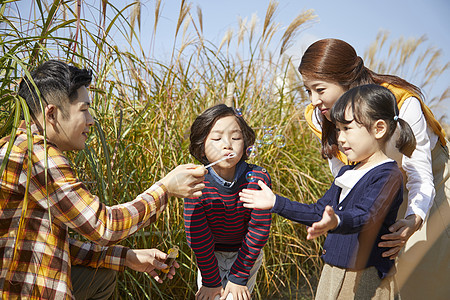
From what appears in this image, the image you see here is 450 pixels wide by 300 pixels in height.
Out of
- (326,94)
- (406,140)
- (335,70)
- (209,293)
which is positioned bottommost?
(209,293)

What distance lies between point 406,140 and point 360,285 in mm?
592

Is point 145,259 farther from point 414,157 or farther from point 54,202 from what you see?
point 414,157

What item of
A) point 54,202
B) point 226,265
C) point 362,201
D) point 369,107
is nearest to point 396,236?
point 362,201

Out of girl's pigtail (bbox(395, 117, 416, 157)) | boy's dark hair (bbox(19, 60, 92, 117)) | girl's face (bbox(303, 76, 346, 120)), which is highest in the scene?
boy's dark hair (bbox(19, 60, 92, 117))

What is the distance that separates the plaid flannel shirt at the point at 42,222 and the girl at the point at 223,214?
0.46 m

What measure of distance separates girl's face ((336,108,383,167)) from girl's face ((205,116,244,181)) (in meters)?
0.43

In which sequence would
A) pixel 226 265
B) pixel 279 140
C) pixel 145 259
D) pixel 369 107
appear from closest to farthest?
pixel 369 107, pixel 145 259, pixel 226 265, pixel 279 140

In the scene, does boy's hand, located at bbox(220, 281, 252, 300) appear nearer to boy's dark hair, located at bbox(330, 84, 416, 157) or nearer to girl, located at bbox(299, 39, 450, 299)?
girl, located at bbox(299, 39, 450, 299)

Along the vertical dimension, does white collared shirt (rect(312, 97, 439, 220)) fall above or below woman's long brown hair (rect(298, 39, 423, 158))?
below

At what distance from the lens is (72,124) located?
1515 millimetres

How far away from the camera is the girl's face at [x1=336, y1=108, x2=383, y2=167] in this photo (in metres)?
1.59

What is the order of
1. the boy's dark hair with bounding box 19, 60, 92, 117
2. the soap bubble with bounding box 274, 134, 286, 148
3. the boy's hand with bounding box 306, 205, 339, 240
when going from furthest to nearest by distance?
the soap bubble with bounding box 274, 134, 286, 148, the boy's dark hair with bounding box 19, 60, 92, 117, the boy's hand with bounding box 306, 205, 339, 240

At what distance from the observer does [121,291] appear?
231 centimetres

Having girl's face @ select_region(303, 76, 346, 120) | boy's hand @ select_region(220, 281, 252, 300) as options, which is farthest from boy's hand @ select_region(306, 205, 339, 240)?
girl's face @ select_region(303, 76, 346, 120)
